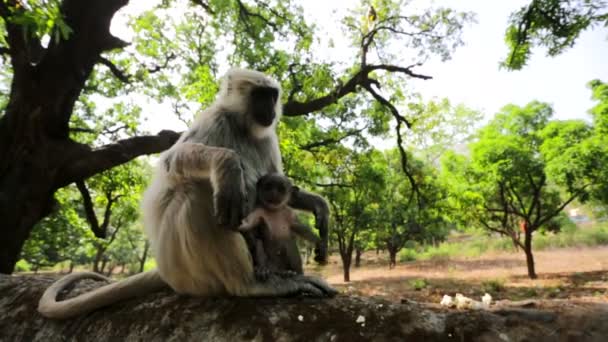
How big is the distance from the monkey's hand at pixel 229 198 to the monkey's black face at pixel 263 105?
1.09 meters

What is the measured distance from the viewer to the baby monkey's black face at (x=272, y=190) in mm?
2988

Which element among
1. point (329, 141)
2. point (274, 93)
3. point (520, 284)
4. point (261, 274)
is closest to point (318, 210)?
point (261, 274)

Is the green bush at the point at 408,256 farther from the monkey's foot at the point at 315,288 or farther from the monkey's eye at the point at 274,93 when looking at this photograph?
the monkey's foot at the point at 315,288

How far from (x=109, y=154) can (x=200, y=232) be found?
215 inches

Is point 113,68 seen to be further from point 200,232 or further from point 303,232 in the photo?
point 200,232

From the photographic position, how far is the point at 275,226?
2.97 metres

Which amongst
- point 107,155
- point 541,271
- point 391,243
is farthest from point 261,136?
point 391,243

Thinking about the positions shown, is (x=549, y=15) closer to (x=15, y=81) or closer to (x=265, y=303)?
(x=265, y=303)

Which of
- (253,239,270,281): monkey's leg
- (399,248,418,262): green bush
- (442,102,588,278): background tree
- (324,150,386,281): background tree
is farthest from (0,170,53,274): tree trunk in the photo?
(399,248,418,262): green bush

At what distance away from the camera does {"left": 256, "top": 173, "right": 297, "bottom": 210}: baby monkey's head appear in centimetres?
299

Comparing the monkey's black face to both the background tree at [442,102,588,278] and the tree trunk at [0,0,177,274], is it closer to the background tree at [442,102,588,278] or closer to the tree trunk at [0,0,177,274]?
the tree trunk at [0,0,177,274]

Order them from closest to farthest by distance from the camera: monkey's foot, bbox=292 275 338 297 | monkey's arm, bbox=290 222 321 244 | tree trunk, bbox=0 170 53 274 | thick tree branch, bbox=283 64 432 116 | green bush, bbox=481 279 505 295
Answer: monkey's foot, bbox=292 275 338 297
monkey's arm, bbox=290 222 321 244
tree trunk, bbox=0 170 53 274
thick tree branch, bbox=283 64 432 116
green bush, bbox=481 279 505 295

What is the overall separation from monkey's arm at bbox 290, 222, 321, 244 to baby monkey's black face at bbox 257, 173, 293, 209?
24 centimetres

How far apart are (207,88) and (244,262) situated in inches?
298
